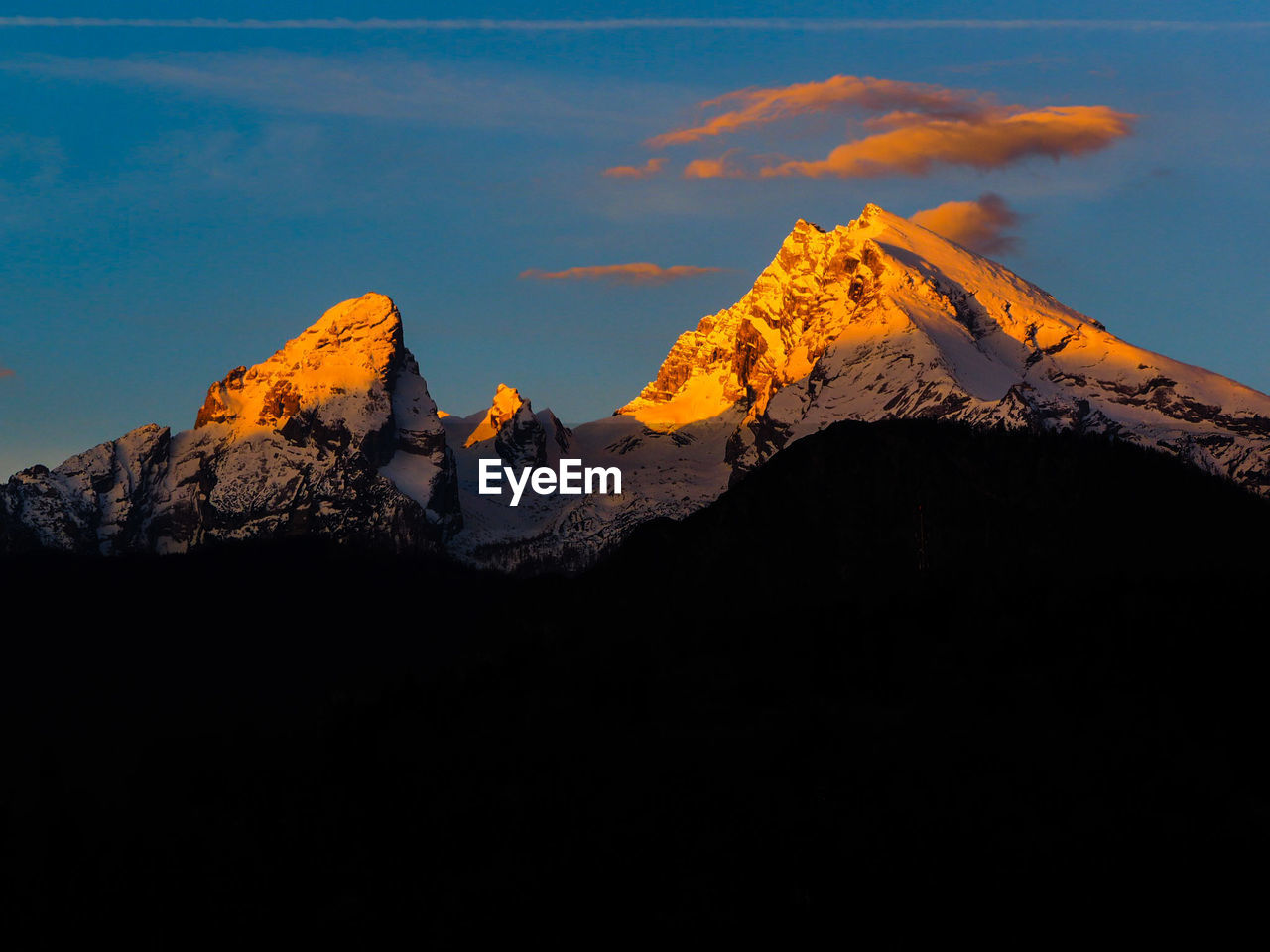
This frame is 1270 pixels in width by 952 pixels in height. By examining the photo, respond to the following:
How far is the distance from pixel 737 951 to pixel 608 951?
461 inches

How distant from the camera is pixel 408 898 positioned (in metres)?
182

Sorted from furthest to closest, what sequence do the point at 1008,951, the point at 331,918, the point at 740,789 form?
1. the point at 740,789
2. the point at 331,918
3. the point at 1008,951

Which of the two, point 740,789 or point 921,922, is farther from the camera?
point 740,789

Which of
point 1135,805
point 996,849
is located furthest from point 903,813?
point 1135,805

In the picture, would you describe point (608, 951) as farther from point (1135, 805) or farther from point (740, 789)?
point (1135, 805)

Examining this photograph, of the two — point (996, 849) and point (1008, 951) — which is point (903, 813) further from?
point (1008, 951)

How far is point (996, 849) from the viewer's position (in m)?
178

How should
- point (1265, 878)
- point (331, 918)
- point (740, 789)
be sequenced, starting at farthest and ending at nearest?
1. point (740, 789)
2. point (331, 918)
3. point (1265, 878)

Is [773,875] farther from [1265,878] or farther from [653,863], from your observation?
[1265,878]

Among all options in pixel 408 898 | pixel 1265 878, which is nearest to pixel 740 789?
pixel 408 898

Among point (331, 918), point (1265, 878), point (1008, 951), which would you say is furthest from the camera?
point (331, 918)

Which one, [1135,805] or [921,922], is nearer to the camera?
[921,922]

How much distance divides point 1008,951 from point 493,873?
53.7m

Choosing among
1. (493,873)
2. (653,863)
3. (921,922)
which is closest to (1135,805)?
(921,922)
